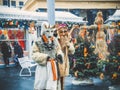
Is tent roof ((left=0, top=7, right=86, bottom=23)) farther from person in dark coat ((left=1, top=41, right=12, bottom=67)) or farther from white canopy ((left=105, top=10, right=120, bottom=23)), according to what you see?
person in dark coat ((left=1, top=41, right=12, bottom=67))

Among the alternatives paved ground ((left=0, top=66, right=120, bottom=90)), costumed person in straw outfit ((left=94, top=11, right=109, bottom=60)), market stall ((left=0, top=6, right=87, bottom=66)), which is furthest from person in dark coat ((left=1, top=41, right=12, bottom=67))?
costumed person in straw outfit ((left=94, top=11, right=109, bottom=60))

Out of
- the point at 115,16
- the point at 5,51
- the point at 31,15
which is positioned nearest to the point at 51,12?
the point at 115,16

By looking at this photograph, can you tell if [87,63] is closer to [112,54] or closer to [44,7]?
[112,54]

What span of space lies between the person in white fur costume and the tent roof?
4.00 metres

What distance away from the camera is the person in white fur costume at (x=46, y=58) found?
5.85 m

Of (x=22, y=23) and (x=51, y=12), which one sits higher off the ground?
(x=51, y=12)

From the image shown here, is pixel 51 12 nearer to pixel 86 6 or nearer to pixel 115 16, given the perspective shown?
pixel 86 6

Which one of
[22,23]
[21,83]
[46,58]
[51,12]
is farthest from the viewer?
[22,23]

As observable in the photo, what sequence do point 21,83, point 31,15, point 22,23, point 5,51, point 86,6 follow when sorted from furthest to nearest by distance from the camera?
1. point 5,51
2. point 22,23
3. point 31,15
4. point 86,6
5. point 21,83

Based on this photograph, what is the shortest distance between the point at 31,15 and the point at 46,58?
17.4 feet

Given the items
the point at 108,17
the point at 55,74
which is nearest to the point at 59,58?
the point at 55,74

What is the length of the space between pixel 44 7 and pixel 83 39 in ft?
5.30

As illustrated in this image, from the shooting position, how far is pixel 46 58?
5.83 metres

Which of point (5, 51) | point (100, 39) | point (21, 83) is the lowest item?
point (21, 83)
